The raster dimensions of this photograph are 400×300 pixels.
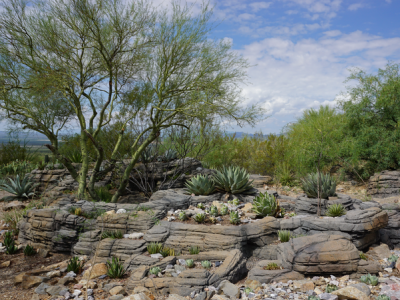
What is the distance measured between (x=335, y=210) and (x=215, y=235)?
2.72 m

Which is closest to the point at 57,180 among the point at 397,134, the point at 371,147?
the point at 371,147

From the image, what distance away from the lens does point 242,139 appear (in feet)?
50.2

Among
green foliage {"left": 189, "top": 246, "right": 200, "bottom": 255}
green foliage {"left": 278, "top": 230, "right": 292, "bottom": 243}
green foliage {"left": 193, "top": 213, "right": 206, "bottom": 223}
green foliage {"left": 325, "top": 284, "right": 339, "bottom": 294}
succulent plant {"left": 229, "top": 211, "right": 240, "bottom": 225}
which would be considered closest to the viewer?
green foliage {"left": 325, "top": 284, "right": 339, "bottom": 294}

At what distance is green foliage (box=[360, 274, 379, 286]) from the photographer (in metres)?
4.60

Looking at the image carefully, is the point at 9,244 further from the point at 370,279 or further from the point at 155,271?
the point at 370,279

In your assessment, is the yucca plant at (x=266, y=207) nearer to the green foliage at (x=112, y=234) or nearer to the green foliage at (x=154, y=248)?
the green foliage at (x=154, y=248)

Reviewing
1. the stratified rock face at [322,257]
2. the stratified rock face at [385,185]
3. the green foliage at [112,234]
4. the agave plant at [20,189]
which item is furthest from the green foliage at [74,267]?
the stratified rock face at [385,185]

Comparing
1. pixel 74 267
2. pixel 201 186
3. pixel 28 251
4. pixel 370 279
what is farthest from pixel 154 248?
pixel 370 279

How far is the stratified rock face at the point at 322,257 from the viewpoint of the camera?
498 cm

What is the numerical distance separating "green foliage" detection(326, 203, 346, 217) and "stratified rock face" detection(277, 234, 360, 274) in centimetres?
136

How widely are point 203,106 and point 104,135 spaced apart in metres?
4.73

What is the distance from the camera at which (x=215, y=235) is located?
19.8 feet

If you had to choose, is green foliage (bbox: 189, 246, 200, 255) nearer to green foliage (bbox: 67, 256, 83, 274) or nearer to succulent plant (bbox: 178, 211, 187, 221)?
succulent plant (bbox: 178, 211, 187, 221)

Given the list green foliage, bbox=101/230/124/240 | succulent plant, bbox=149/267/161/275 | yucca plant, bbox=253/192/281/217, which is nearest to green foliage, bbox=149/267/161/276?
succulent plant, bbox=149/267/161/275
